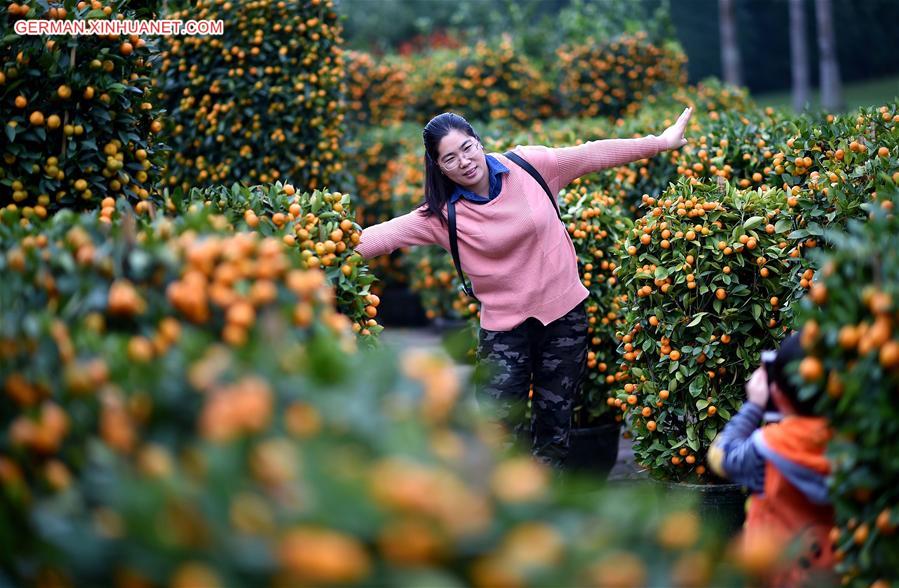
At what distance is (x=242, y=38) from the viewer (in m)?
6.58

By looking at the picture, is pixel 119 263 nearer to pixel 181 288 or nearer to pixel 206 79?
pixel 181 288

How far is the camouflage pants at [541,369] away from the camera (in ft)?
13.9

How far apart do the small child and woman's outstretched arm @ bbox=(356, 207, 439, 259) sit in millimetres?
1813

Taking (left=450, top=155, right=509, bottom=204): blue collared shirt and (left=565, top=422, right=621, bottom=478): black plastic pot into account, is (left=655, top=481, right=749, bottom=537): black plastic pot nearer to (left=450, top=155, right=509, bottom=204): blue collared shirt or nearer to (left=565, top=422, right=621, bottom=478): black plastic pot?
(left=565, top=422, right=621, bottom=478): black plastic pot

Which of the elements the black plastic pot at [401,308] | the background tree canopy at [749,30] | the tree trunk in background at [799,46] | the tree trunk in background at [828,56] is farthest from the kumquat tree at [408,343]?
the background tree canopy at [749,30]

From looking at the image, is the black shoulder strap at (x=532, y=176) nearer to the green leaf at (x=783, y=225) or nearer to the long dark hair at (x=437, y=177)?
the long dark hair at (x=437, y=177)

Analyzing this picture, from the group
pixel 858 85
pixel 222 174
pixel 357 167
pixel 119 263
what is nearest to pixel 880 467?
pixel 119 263

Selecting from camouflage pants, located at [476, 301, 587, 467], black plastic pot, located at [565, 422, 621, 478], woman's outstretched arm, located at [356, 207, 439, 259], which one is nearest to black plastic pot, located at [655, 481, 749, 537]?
camouflage pants, located at [476, 301, 587, 467]

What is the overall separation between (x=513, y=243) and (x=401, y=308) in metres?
5.86

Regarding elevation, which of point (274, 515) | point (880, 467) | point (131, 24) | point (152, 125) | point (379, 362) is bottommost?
point (880, 467)

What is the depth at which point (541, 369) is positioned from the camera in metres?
4.34

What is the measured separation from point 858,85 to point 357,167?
1963 centimetres

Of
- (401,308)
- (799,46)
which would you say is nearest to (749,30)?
(799,46)

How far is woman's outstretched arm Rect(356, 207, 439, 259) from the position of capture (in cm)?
409
